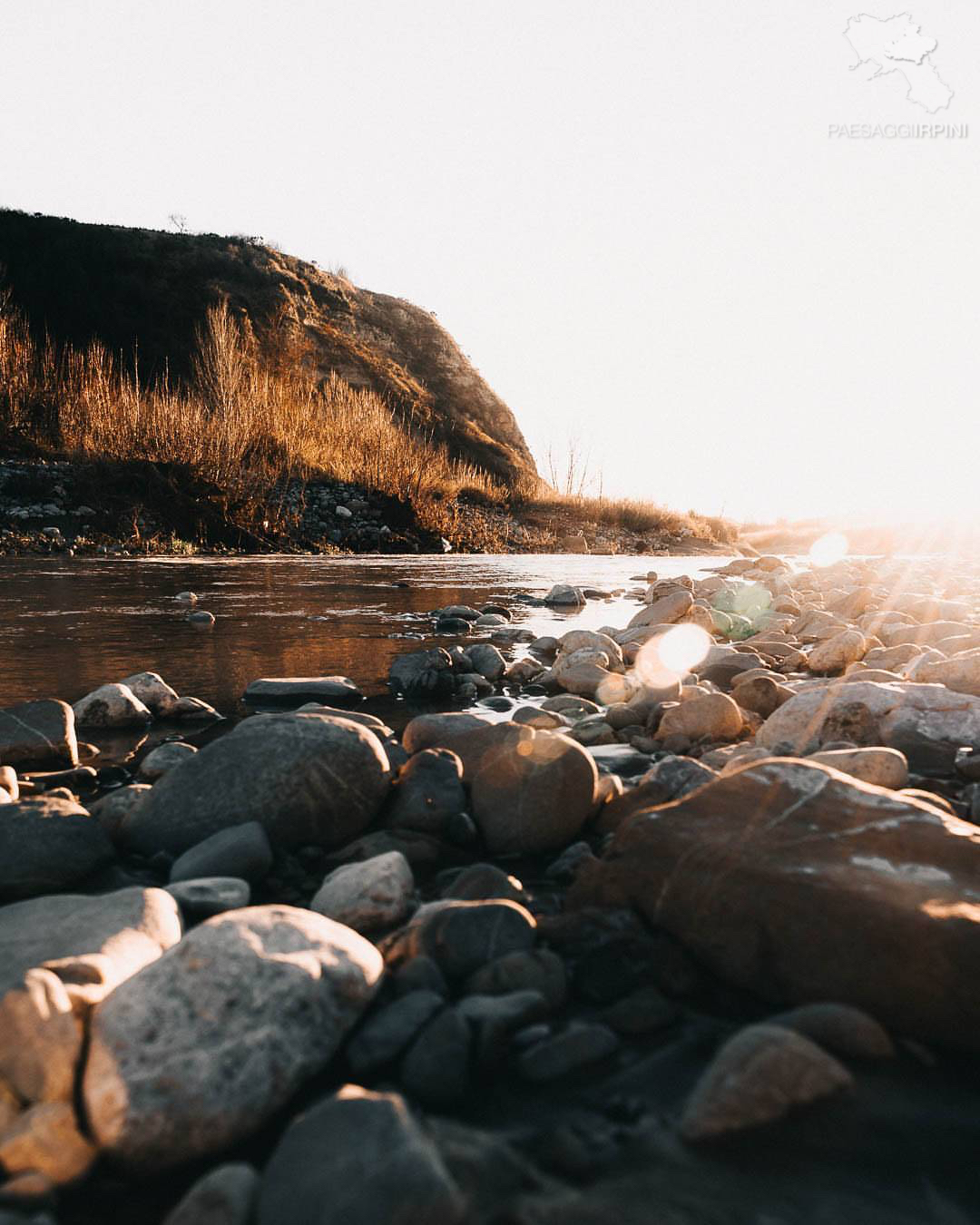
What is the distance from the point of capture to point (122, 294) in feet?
124

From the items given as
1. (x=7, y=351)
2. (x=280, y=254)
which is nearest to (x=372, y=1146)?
(x=7, y=351)

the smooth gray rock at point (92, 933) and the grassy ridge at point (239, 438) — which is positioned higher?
the grassy ridge at point (239, 438)

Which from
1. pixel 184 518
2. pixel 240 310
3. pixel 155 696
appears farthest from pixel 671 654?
pixel 240 310

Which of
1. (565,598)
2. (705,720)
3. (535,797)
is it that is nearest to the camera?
(535,797)

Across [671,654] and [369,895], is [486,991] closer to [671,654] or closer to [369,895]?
[369,895]

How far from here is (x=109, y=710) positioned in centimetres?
383

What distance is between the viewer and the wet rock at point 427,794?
248 cm

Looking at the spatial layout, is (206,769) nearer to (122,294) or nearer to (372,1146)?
(372,1146)

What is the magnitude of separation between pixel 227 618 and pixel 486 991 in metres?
6.50

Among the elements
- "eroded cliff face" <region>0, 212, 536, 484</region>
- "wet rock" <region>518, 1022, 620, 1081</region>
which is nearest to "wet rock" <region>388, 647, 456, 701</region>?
"wet rock" <region>518, 1022, 620, 1081</region>

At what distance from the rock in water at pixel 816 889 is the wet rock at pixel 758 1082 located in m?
0.23

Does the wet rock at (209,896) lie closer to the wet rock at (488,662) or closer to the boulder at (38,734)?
the boulder at (38,734)

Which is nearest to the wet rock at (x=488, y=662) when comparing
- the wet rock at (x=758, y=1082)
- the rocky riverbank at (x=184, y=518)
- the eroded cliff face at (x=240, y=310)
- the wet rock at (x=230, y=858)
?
the wet rock at (x=230, y=858)

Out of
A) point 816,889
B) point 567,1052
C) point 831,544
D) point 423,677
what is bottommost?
point 567,1052
